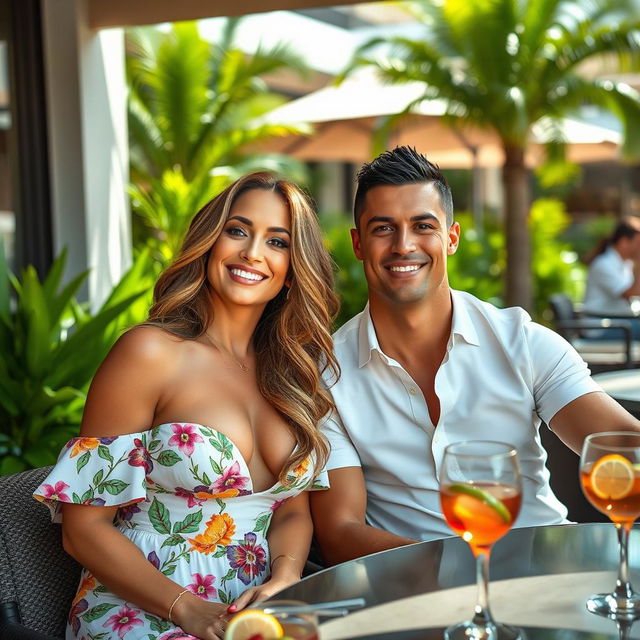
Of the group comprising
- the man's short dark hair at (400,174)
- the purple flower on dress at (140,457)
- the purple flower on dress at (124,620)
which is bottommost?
the purple flower on dress at (124,620)

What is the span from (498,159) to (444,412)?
12.8m

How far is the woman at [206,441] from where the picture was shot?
2.06 m

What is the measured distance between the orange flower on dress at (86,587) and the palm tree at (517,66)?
25.6 ft

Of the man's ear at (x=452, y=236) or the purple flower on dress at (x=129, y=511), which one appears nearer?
the purple flower on dress at (x=129, y=511)

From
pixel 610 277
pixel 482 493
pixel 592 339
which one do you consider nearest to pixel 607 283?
pixel 610 277

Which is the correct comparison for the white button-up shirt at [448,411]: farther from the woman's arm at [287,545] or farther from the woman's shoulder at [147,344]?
the woman's shoulder at [147,344]

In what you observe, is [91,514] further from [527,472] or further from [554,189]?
[554,189]

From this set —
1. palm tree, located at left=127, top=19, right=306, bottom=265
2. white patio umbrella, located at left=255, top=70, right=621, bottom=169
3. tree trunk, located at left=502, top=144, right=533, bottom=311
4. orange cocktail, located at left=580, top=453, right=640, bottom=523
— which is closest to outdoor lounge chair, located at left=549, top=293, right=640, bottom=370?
tree trunk, located at left=502, top=144, right=533, bottom=311

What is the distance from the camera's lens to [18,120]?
634 cm

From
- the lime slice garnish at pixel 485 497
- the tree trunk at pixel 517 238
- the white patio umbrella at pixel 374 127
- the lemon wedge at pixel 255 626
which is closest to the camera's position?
the lemon wedge at pixel 255 626

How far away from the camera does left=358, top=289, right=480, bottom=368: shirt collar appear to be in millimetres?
2502

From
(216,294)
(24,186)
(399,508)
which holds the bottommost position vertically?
(399,508)

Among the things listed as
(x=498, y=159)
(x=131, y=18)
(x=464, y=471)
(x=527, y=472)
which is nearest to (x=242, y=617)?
(x=464, y=471)

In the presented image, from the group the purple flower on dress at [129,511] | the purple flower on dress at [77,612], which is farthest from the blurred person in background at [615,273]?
the purple flower on dress at [77,612]
